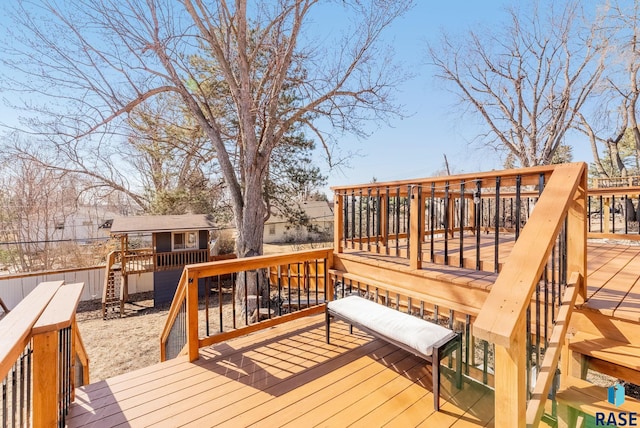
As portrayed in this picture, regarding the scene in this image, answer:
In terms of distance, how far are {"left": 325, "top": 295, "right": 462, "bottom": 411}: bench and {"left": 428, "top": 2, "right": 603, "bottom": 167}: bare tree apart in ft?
44.2

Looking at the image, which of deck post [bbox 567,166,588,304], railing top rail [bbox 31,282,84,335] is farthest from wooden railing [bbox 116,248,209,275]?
deck post [bbox 567,166,588,304]

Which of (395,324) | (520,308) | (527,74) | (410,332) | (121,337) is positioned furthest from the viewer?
(527,74)

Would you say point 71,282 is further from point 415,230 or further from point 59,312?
point 415,230

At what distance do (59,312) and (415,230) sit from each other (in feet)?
9.37

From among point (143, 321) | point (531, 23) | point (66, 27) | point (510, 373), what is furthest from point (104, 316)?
point (531, 23)

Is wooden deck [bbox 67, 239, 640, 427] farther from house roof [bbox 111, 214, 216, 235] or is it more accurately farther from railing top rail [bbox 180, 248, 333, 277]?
house roof [bbox 111, 214, 216, 235]

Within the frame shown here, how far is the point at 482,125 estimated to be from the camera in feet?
46.2

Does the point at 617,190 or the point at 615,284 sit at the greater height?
the point at 617,190

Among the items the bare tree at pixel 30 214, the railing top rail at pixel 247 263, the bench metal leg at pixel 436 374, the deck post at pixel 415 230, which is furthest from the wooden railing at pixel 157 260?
the bench metal leg at pixel 436 374

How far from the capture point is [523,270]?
3.71ft

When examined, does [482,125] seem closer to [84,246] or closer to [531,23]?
[531,23]

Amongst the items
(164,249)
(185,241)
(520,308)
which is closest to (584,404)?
(520,308)

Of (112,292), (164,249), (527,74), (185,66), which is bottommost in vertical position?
(112,292)

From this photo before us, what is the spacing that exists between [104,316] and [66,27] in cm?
890
